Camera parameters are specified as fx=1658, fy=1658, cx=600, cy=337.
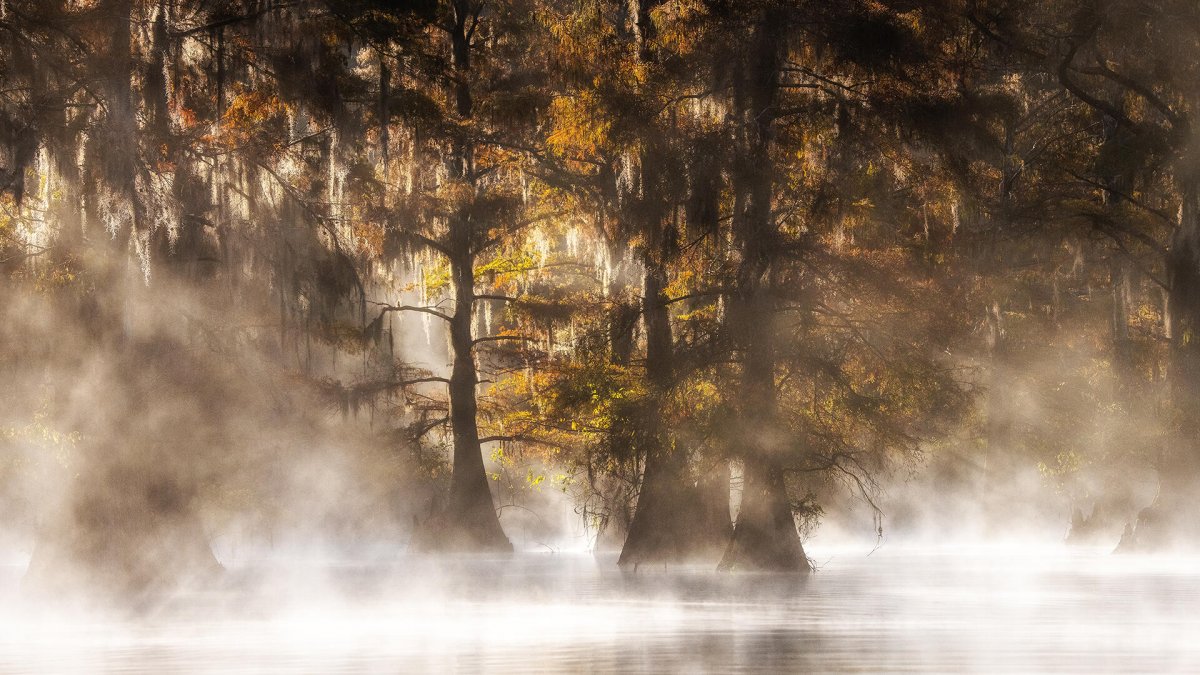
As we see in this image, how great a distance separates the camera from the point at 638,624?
45.4 ft

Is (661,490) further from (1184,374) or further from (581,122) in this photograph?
(1184,374)

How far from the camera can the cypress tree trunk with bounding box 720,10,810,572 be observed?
20.3 meters

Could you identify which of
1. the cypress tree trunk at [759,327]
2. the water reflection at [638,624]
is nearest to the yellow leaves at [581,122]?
the cypress tree trunk at [759,327]

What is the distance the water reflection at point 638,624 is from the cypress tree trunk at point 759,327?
666 mm

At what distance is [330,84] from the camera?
1855 cm

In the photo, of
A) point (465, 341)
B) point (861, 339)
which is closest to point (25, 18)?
point (861, 339)

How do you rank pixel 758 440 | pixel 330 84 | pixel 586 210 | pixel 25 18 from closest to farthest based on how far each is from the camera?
1. pixel 25 18
2. pixel 330 84
3. pixel 758 440
4. pixel 586 210

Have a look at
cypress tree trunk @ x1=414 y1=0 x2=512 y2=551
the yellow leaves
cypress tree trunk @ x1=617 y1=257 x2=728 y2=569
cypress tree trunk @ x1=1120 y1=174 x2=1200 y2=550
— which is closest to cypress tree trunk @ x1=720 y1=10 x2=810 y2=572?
cypress tree trunk @ x1=617 y1=257 x2=728 y2=569

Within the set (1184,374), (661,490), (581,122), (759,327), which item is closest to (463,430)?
(661,490)

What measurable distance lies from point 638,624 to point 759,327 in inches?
287

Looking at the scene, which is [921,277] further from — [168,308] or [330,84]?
[168,308]

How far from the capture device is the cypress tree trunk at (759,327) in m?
20.3

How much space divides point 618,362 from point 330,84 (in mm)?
6330

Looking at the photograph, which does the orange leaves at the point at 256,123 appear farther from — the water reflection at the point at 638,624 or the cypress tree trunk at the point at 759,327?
the cypress tree trunk at the point at 759,327
